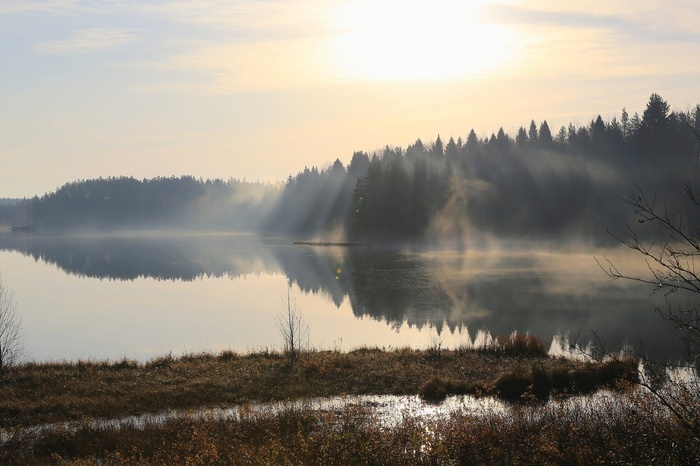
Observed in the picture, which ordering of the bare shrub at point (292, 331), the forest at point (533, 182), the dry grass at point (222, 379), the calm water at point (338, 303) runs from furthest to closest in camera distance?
the forest at point (533, 182)
the calm water at point (338, 303)
the bare shrub at point (292, 331)
the dry grass at point (222, 379)

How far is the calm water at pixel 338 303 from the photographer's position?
3997 centimetres

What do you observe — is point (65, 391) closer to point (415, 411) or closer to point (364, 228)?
point (415, 411)

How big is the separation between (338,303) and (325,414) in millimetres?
33813

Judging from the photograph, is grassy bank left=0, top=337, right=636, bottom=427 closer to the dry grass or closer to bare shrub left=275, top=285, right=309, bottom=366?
the dry grass

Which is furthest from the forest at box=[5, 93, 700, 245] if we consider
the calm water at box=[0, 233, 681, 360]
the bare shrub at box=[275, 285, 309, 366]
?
the bare shrub at box=[275, 285, 309, 366]

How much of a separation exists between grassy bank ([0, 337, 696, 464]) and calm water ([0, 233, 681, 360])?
583 centimetres

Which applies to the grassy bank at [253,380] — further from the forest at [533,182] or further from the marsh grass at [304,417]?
the forest at [533,182]

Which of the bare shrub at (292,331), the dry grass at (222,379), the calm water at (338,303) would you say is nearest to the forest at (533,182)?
the calm water at (338,303)

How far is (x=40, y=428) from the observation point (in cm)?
2028

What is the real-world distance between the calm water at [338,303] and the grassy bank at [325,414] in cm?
583

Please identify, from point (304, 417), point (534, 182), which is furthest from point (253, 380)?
point (534, 182)

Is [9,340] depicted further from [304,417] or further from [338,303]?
[304,417]

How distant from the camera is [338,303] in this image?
55000mm

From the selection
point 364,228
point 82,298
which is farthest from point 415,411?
point 364,228
